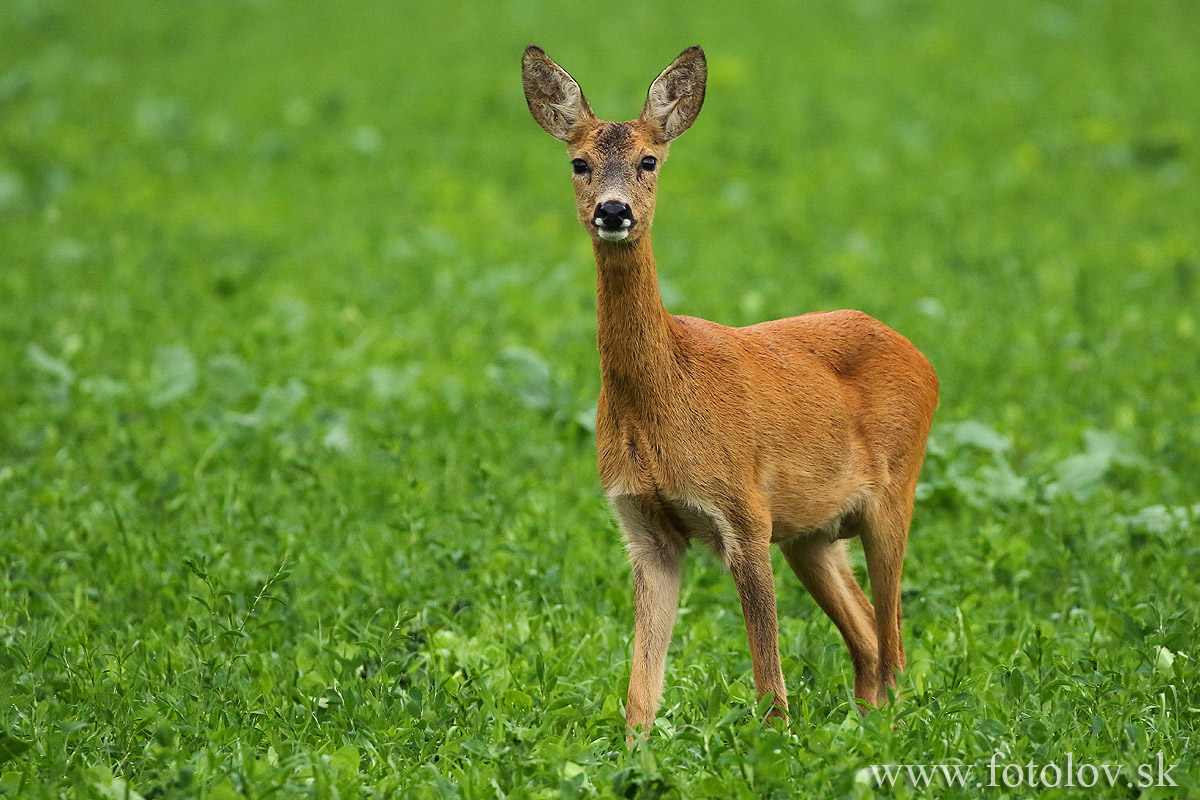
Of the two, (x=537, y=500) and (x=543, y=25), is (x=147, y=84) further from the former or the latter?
(x=537, y=500)

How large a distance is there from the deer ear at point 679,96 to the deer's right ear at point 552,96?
0.68 ft

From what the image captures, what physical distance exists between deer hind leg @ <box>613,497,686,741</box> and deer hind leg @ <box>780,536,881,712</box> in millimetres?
498

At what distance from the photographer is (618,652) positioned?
4.66 meters

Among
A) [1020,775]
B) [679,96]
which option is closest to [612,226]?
[679,96]

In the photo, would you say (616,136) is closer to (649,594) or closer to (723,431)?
(723,431)

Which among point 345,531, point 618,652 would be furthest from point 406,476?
point 618,652

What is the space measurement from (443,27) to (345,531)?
11.3m

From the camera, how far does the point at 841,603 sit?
449cm

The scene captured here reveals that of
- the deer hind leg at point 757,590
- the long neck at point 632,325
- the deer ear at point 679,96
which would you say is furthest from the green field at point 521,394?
the deer ear at point 679,96

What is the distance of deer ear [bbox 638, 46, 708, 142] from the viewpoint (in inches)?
162

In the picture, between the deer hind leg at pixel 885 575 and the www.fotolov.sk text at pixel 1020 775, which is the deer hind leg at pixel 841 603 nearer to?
the deer hind leg at pixel 885 575

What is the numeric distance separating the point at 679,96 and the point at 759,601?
1.52 metres

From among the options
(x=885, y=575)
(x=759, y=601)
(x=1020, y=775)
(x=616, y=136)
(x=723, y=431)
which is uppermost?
(x=616, y=136)

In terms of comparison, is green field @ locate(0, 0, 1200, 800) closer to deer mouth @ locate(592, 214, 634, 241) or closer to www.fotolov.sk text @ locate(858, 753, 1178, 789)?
www.fotolov.sk text @ locate(858, 753, 1178, 789)
